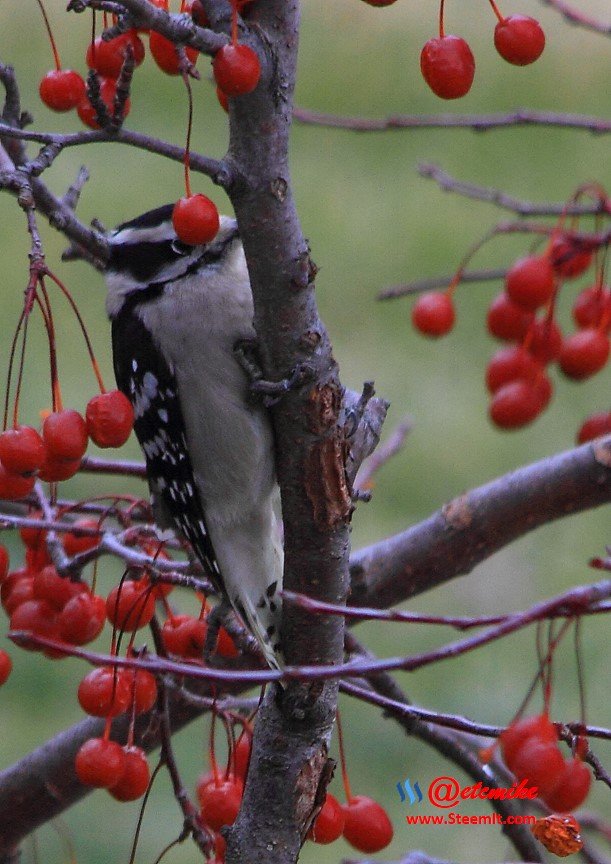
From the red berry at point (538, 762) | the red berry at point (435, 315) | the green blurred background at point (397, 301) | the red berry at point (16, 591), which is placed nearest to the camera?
the red berry at point (538, 762)

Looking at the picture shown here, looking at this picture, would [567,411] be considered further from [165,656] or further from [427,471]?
[165,656]

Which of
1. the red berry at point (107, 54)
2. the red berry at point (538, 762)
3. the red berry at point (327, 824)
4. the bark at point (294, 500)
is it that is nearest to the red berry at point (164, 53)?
the red berry at point (107, 54)

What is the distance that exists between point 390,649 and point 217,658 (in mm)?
2404

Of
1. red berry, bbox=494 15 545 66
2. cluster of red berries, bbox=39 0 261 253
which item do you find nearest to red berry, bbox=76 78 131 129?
cluster of red berries, bbox=39 0 261 253

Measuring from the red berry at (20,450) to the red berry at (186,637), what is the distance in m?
0.68

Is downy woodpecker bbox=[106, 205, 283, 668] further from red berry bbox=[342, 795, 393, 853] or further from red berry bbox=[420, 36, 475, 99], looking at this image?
red berry bbox=[420, 36, 475, 99]

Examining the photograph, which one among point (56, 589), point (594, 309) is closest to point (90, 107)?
point (56, 589)

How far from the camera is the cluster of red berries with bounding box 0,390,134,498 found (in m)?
1.98

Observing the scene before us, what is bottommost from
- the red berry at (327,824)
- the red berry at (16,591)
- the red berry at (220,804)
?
the red berry at (327,824)

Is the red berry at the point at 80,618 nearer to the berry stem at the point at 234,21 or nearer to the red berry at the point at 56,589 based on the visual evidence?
the red berry at the point at 56,589

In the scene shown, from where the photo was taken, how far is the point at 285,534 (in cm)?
211

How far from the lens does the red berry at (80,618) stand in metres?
2.39

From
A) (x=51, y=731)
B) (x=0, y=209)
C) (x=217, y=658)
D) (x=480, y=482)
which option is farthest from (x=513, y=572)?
(x=0, y=209)

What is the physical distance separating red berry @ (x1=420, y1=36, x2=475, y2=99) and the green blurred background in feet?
9.55
